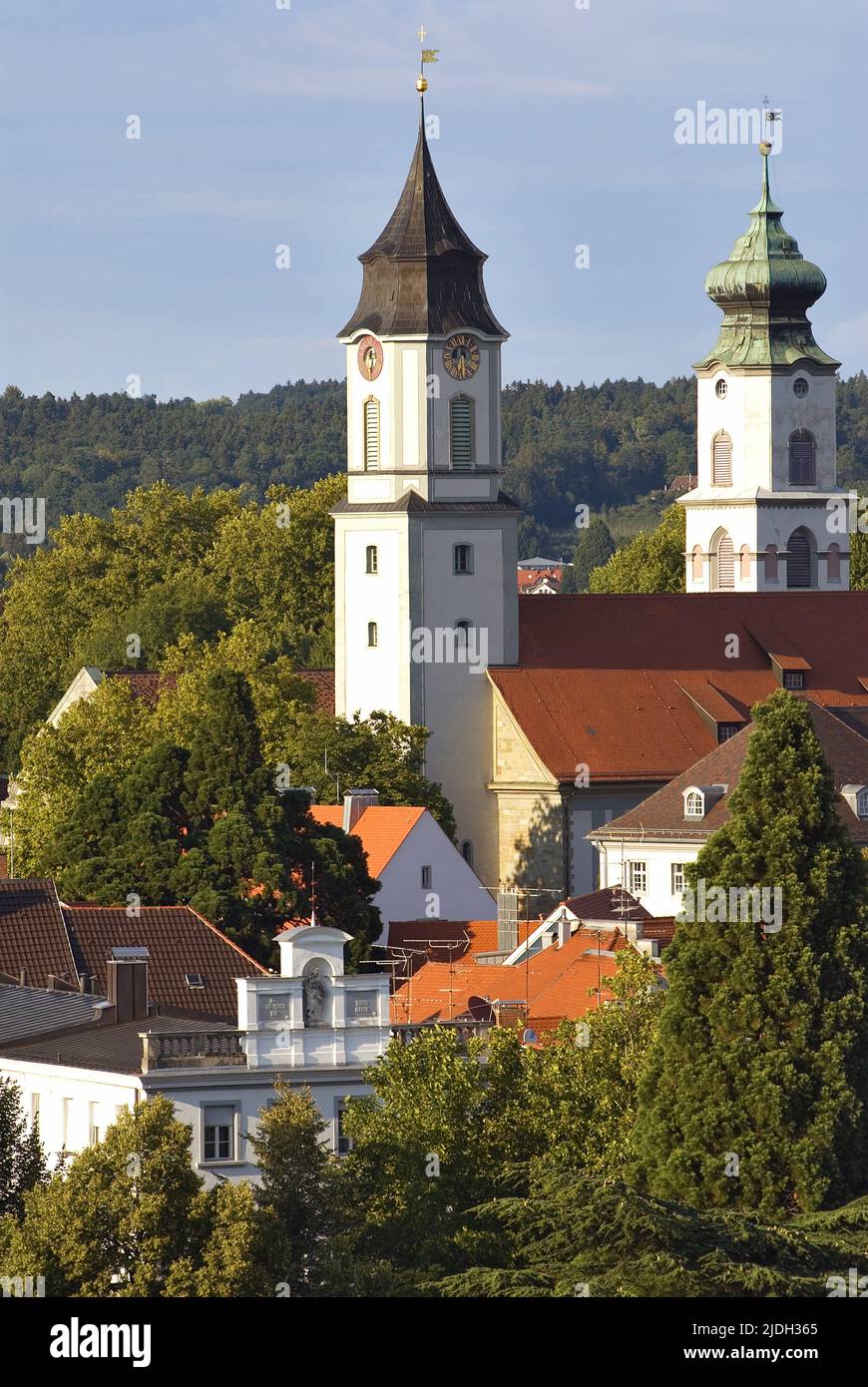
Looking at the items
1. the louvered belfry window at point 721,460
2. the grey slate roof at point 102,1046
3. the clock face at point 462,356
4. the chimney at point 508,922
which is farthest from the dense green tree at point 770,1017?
the louvered belfry window at point 721,460

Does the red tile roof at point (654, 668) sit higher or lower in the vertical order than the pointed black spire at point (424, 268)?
lower

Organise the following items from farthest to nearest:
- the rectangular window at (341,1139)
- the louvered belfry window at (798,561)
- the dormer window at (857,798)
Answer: the louvered belfry window at (798,561) → the dormer window at (857,798) → the rectangular window at (341,1139)

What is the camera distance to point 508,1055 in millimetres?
34031

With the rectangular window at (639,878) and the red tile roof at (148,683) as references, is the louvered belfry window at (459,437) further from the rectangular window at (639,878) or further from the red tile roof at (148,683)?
the rectangular window at (639,878)

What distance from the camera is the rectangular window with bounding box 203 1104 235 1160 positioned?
35.2 metres

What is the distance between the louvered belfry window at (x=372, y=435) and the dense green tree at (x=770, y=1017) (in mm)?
41703

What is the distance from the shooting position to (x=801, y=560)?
9325 cm

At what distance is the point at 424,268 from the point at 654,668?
38.8 feet

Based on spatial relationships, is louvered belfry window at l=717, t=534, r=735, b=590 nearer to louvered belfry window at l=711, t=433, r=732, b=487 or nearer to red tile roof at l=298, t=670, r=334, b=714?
louvered belfry window at l=711, t=433, r=732, b=487

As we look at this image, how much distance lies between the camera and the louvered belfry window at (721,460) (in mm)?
97062

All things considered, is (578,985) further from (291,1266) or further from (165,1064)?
(291,1266)

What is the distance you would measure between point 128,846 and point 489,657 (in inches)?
845

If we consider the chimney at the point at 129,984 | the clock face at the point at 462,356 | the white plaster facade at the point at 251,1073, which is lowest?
the white plaster facade at the point at 251,1073
